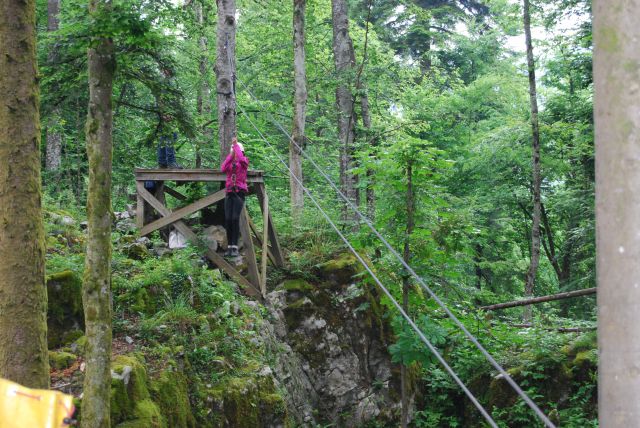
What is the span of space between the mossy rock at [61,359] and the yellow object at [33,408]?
4.73m

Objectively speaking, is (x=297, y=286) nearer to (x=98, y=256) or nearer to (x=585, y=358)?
(x=585, y=358)

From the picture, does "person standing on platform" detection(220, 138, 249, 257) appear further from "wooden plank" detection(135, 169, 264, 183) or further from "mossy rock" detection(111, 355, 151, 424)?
"mossy rock" detection(111, 355, 151, 424)

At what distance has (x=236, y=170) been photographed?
10.1 metres

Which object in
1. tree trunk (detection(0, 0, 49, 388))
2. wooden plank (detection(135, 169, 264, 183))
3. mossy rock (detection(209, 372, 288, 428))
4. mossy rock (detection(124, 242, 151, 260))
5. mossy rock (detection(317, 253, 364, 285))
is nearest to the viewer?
tree trunk (detection(0, 0, 49, 388))

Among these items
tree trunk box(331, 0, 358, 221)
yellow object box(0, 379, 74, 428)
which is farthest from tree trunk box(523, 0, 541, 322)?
yellow object box(0, 379, 74, 428)

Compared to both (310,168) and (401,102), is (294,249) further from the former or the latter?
(401,102)

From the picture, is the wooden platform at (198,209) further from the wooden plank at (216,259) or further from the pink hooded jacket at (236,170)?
the pink hooded jacket at (236,170)

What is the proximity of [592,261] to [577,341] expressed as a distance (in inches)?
193

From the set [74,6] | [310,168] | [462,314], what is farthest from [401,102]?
[74,6]

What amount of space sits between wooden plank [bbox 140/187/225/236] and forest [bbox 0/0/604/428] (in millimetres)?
44

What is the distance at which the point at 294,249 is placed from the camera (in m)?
12.5

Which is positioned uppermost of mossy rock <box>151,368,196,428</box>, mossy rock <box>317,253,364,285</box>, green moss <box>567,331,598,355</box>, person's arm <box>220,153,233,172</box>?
person's arm <box>220,153,233,172</box>

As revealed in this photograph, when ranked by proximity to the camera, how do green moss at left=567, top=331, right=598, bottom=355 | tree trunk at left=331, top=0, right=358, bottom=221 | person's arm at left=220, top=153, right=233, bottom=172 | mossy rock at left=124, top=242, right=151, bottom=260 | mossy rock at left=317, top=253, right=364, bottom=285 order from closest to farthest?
mossy rock at left=124, top=242, right=151, bottom=260, person's arm at left=220, top=153, right=233, bottom=172, green moss at left=567, top=331, right=598, bottom=355, mossy rock at left=317, top=253, right=364, bottom=285, tree trunk at left=331, top=0, right=358, bottom=221

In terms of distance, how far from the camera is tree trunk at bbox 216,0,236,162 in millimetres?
11555
